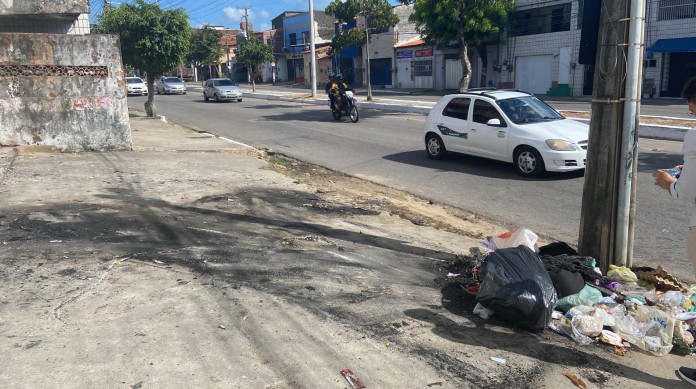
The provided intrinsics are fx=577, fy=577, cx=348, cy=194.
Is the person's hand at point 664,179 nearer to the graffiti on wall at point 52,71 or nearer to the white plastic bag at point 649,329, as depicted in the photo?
the white plastic bag at point 649,329

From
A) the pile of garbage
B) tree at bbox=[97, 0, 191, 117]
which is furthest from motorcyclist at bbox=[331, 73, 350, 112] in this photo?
the pile of garbage

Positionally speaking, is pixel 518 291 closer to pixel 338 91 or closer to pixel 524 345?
pixel 524 345

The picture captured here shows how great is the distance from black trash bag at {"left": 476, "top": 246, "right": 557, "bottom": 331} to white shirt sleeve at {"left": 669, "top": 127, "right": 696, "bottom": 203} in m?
1.13

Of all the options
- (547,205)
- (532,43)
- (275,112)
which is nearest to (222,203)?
(547,205)

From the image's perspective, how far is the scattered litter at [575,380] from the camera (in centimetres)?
353

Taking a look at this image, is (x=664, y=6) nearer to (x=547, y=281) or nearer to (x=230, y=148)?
(x=230, y=148)

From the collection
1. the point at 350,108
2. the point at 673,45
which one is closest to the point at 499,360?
the point at 350,108

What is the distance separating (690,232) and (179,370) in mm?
3281

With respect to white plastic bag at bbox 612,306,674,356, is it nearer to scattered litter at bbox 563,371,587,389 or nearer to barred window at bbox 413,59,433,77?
scattered litter at bbox 563,371,587,389

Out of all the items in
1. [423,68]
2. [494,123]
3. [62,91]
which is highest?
[423,68]

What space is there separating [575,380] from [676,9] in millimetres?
33914

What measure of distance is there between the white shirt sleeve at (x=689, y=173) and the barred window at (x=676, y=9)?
107 feet

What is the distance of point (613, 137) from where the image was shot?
5.01 m

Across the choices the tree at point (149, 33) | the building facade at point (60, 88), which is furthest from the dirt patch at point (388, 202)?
the tree at point (149, 33)
